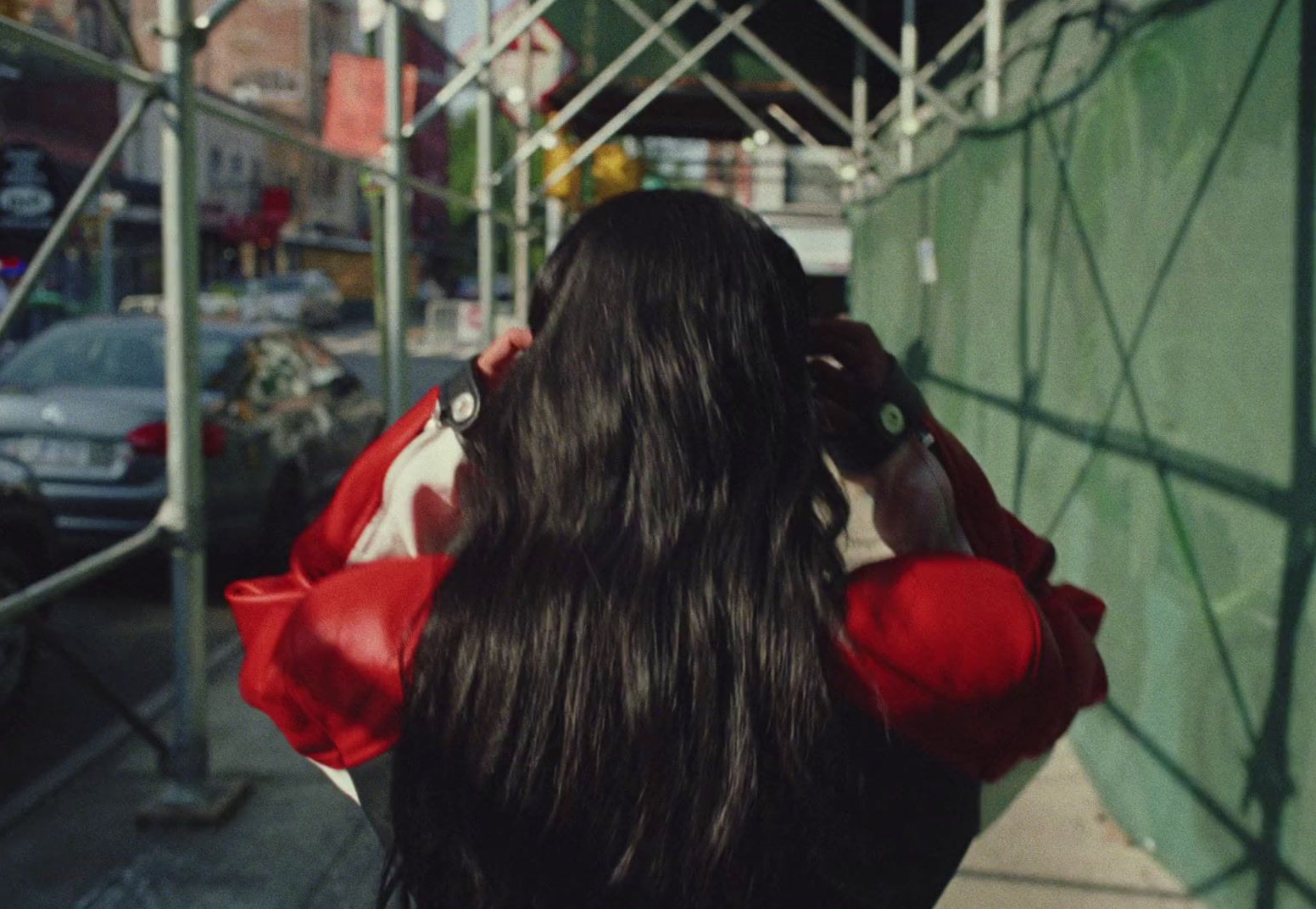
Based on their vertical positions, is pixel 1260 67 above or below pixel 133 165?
below

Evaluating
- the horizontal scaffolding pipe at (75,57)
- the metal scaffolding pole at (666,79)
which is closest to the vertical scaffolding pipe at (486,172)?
the metal scaffolding pole at (666,79)

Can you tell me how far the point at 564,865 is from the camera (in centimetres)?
133

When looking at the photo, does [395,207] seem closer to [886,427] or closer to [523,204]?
[886,427]

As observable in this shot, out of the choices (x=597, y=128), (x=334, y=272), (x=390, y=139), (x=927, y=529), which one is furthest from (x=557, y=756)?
(x=334, y=272)

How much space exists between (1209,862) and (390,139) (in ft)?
16.0

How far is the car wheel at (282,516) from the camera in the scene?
739 centimetres

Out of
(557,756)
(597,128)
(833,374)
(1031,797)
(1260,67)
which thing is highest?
(597,128)

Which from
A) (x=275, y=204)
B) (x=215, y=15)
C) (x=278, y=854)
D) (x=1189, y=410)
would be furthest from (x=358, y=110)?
(x=275, y=204)

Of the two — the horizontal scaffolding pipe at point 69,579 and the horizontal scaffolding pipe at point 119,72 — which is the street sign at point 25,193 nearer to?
the horizontal scaffolding pipe at point 119,72

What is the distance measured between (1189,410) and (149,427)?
198 inches

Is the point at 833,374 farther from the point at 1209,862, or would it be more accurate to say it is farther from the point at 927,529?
the point at 1209,862

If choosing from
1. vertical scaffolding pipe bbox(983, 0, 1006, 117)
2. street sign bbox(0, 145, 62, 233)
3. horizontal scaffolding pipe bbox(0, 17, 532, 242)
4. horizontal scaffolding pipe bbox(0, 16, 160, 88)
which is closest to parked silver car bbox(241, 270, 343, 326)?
vertical scaffolding pipe bbox(983, 0, 1006, 117)

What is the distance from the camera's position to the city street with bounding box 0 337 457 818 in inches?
189

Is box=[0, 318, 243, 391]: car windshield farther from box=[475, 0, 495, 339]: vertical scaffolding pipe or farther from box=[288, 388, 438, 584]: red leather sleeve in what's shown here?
box=[288, 388, 438, 584]: red leather sleeve
